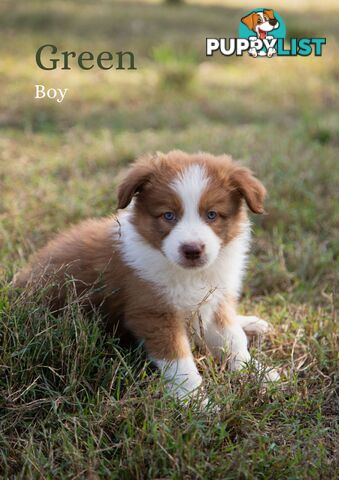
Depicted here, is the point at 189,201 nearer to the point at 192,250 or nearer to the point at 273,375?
the point at 192,250

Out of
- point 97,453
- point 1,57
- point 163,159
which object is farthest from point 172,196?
→ point 1,57

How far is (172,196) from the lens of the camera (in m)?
3.32

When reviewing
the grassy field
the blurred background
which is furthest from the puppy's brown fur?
the blurred background

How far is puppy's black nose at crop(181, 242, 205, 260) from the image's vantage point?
126 inches

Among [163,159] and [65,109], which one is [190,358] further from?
[65,109]

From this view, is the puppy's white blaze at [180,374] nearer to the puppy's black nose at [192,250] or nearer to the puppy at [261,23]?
the puppy's black nose at [192,250]

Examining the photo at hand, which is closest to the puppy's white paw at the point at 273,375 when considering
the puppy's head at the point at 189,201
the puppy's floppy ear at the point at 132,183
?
the puppy's head at the point at 189,201

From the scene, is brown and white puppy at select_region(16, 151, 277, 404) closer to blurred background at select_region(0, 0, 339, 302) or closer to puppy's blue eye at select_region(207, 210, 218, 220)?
puppy's blue eye at select_region(207, 210, 218, 220)

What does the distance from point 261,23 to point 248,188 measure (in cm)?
435

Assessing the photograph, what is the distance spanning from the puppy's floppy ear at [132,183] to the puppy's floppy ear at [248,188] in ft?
1.54

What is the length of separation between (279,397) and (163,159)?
139 centimetres

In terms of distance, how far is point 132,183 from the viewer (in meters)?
3.42

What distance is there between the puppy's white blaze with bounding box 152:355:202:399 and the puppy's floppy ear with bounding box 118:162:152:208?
849 millimetres

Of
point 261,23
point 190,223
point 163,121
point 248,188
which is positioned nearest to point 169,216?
point 190,223
